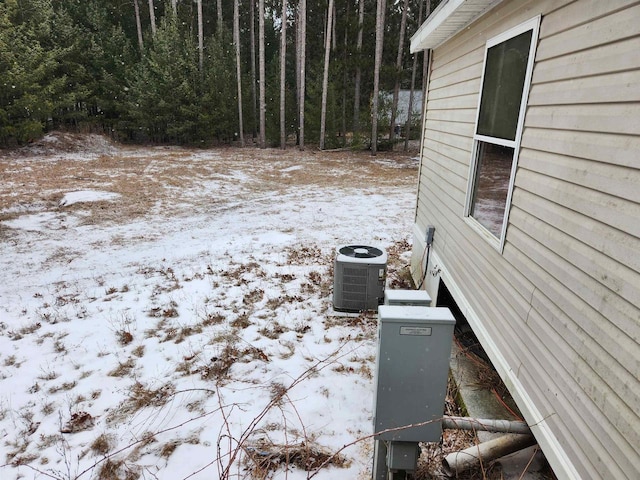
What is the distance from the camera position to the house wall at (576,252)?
1535 millimetres

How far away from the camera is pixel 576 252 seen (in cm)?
188

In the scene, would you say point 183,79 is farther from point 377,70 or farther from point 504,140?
point 504,140

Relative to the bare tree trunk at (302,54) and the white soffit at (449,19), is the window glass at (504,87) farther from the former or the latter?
the bare tree trunk at (302,54)

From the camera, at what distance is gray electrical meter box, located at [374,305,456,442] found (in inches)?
75.2

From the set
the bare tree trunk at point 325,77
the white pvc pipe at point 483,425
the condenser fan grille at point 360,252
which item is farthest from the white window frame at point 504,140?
the bare tree trunk at point 325,77

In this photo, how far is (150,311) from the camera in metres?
4.80

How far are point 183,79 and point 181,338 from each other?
56.1 ft

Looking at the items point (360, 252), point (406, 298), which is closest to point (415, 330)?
point (406, 298)

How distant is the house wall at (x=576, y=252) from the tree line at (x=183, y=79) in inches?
623

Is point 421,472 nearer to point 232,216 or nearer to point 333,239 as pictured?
point 333,239

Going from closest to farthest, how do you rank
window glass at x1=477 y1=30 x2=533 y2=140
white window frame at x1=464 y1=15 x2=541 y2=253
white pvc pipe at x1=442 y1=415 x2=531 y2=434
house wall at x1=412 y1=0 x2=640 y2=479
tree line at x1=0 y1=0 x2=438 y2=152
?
house wall at x1=412 y1=0 x2=640 y2=479 → white pvc pipe at x1=442 y1=415 x2=531 y2=434 → white window frame at x1=464 y1=15 x2=541 y2=253 → window glass at x1=477 y1=30 x2=533 y2=140 → tree line at x1=0 y1=0 x2=438 y2=152

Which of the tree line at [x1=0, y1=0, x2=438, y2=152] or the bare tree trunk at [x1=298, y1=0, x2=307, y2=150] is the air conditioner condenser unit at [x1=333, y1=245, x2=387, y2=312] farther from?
the bare tree trunk at [x1=298, y1=0, x2=307, y2=150]

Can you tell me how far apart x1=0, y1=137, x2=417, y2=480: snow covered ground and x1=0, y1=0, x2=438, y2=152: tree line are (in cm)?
915

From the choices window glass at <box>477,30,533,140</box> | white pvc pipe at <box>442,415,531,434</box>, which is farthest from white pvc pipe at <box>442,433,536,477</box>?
window glass at <box>477,30,533,140</box>
